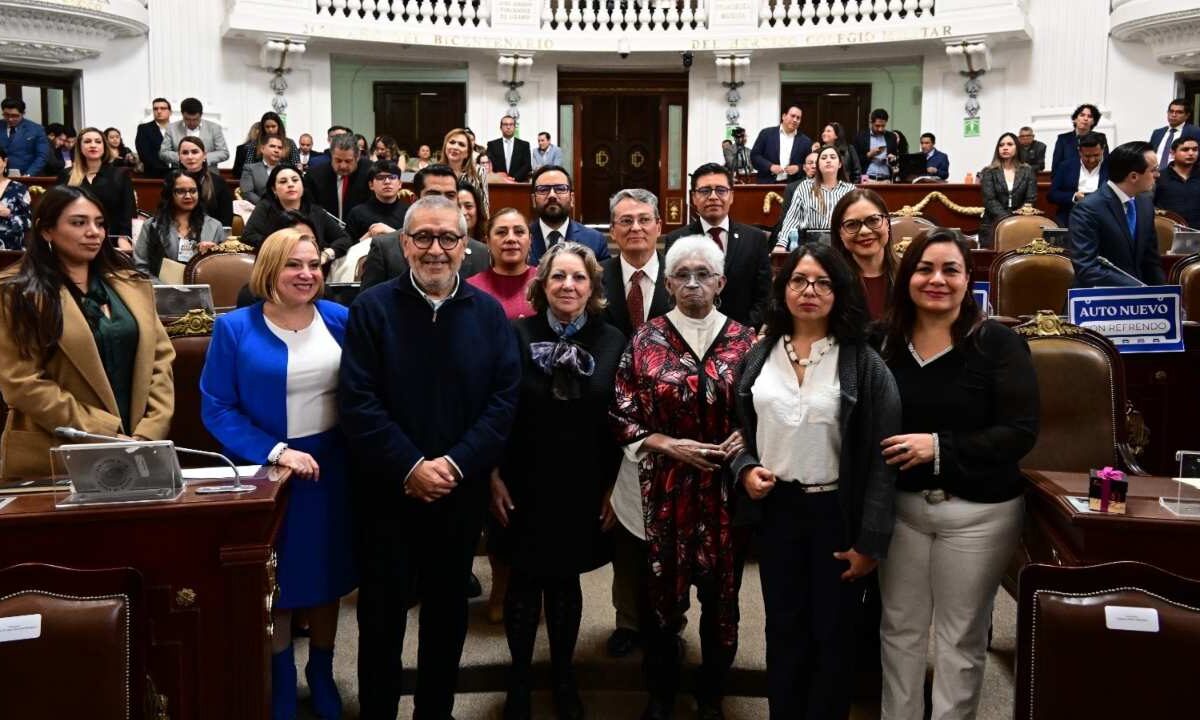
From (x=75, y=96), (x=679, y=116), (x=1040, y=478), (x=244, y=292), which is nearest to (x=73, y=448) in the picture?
(x=244, y=292)

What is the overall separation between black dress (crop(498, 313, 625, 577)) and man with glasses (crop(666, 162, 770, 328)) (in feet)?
2.94

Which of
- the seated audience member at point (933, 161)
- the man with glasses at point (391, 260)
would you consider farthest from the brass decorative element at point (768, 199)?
the man with glasses at point (391, 260)

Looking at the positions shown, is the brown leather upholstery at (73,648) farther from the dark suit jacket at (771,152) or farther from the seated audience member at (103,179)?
the dark suit jacket at (771,152)

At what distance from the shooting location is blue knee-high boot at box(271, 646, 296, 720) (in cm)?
→ 252

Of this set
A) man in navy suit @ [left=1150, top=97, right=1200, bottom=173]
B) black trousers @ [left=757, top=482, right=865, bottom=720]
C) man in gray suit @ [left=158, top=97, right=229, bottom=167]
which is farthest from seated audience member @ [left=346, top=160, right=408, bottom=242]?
man in navy suit @ [left=1150, top=97, right=1200, bottom=173]

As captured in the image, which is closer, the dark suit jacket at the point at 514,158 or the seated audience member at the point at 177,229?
the seated audience member at the point at 177,229

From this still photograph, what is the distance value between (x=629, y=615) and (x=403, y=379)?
109 cm

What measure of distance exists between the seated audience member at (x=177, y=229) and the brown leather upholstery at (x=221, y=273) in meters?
0.14

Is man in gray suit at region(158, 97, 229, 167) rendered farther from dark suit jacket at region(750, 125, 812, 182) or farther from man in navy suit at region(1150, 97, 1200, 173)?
man in navy suit at region(1150, 97, 1200, 173)

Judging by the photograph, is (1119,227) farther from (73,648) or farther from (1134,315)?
(73,648)

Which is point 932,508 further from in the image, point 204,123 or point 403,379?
point 204,123

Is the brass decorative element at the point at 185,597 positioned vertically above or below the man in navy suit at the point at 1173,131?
below

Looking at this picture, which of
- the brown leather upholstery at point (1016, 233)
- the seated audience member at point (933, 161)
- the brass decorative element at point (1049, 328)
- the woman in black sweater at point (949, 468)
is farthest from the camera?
the seated audience member at point (933, 161)

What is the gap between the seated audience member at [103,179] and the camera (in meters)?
5.66
